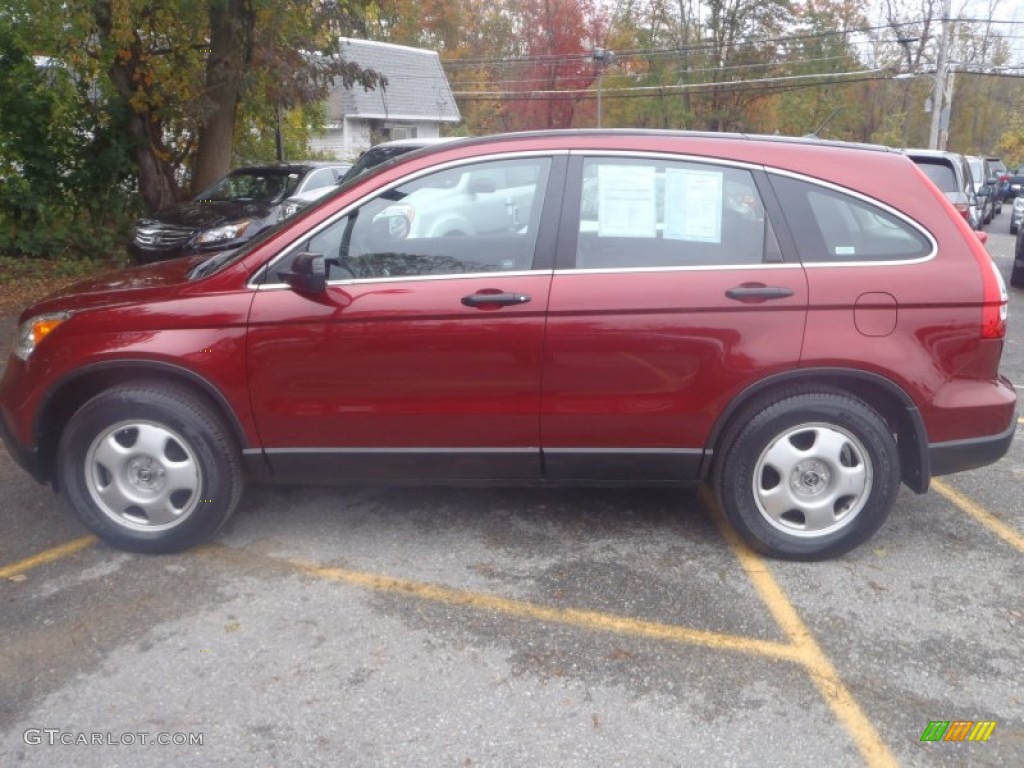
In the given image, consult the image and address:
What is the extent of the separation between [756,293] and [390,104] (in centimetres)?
3693

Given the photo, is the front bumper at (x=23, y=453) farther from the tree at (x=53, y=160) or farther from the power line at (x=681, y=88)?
the power line at (x=681, y=88)

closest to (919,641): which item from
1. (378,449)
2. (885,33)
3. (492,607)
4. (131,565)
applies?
(492,607)

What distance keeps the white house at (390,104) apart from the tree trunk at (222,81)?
71.8ft

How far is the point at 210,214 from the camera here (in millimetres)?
10906

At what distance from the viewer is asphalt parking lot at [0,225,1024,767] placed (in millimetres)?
2805

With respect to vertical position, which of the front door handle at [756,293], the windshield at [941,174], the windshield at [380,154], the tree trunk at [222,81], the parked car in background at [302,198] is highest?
the tree trunk at [222,81]

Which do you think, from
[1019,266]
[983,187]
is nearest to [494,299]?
[1019,266]

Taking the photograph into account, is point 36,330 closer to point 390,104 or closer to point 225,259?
point 225,259

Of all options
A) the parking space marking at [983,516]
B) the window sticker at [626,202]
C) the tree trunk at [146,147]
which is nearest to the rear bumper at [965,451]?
the parking space marking at [983,516]

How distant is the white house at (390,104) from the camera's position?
122 feet

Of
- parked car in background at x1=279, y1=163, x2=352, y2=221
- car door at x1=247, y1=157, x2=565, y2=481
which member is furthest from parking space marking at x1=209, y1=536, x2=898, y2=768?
parked car in background at x1=279, y1=163, x2=352, y2=221

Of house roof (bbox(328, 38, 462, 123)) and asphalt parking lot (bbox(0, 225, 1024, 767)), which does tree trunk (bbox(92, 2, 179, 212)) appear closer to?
asphalt parking lot (bbox(0, 225, 1024, 767))

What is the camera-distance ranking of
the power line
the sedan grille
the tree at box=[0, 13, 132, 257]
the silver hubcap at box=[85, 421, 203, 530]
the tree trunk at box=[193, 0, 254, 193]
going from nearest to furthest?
1. the silver hubcap at box=[85, 421, 203, 530]
2. the sedan grille
3. the tree trunk at box=[193, 0, 254, 193]
4. the tree at box=[0, 13, 132, 257]
5. the power line

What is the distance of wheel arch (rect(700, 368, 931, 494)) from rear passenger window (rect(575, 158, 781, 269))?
1.70ft
